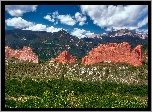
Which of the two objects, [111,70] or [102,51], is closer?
[111,70]

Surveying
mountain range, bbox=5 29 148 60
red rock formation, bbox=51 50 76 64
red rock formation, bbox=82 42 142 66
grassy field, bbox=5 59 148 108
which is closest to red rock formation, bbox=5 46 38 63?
red rock formation, bbox=51 50 76 64

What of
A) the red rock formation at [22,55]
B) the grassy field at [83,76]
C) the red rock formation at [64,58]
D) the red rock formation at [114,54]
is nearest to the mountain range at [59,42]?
the red rock formation at [64,58]

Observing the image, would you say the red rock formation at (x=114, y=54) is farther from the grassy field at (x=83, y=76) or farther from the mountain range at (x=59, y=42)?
the mountain range at (x=59, y=42)

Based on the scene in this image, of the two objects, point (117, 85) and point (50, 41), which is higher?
point (50, 41)

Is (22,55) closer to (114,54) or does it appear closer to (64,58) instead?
(64,58)

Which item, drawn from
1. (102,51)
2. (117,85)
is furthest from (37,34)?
(117,85)

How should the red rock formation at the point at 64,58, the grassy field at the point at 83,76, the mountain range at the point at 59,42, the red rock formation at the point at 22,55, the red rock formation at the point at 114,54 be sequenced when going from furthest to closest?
1. the mountain range at the point at 59,42
2. the red rock formation at the point at 64,58
3. the red rock formation at the point at 114,54
4. the red rock formation at the point at 22,55
5. the grassy field at the point at 83,76

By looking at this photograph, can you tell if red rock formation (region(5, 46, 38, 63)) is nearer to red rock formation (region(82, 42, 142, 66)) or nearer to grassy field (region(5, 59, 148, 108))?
grassy field (region(5, 59, 148, 108))

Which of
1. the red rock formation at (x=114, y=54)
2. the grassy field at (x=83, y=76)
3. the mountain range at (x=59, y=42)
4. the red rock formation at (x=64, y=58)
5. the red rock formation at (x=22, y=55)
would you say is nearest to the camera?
the grassy field at (x=83, y=76)
